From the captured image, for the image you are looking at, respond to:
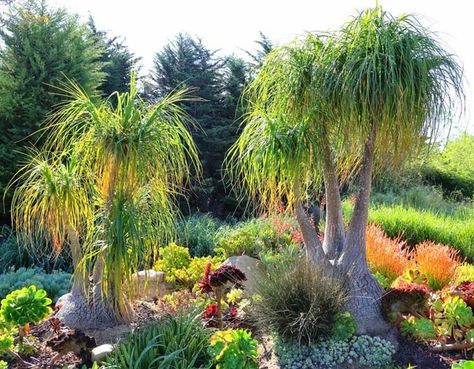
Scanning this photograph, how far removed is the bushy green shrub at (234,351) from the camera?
2615 mm

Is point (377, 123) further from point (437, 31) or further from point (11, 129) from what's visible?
point (11, 129)

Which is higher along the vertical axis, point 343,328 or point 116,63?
point 116,63

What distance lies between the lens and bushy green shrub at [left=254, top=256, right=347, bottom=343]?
3.15 meters

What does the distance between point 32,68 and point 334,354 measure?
6700 millimetres

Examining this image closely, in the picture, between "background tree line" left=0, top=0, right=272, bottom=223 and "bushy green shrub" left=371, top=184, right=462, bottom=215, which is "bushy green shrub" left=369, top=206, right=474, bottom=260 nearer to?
"bushy green shrub" left=371, top=184, right=462, bottom=215

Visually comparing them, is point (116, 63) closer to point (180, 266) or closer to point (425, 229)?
point (180, 266)

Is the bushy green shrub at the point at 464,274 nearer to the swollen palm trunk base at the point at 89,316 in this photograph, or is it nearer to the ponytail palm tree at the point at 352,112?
the ponytail palm tree at the point at 352,112

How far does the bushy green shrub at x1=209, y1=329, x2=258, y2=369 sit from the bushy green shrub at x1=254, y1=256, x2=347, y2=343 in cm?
50

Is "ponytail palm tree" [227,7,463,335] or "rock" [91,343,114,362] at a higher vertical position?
"ponytail palm tree" [227,7,463,335]

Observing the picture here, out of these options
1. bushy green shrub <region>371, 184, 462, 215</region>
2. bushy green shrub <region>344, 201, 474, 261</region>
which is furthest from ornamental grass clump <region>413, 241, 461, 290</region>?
bushy green shrub <region>371, 184, 462, 215</region>

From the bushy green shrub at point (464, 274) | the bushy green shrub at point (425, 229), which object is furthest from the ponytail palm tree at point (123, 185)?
the bushy green shrub at point (425, 229)

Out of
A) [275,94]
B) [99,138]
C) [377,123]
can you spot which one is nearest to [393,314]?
[377,123]

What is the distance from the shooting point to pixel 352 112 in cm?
328

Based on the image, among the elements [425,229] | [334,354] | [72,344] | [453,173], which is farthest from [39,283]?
[453,173]
